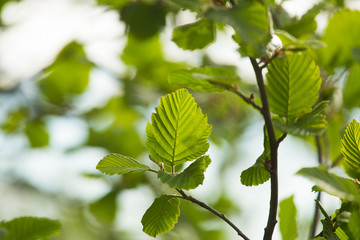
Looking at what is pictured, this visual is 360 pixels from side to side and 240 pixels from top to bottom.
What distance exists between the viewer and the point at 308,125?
0.52 metres

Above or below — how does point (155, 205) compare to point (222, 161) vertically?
below

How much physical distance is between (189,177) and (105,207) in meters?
1.17

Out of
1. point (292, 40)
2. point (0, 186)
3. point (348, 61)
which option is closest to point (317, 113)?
point (292, 40)

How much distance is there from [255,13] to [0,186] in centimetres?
291

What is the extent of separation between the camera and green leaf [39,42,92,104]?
5.89ft

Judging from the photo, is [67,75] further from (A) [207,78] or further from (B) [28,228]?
(A) [207,78]

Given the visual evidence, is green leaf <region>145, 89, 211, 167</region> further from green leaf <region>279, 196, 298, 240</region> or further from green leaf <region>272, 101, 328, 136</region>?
green leaf <region>279, 196, 298, 240</region>

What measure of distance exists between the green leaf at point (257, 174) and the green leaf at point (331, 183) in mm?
90

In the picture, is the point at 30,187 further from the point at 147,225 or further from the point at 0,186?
the point at 147,225

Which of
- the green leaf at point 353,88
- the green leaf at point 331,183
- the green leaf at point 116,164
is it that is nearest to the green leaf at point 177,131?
the green leaf at point 116,164

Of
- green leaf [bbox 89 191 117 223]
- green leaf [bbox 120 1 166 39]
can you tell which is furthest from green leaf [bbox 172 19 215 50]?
green leaf [bbox 89 191 117 223]

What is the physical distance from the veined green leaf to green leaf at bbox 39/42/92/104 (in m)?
1.40

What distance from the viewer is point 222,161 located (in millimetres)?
2682

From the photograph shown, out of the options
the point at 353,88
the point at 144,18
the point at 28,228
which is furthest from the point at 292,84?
the point at 144,18
